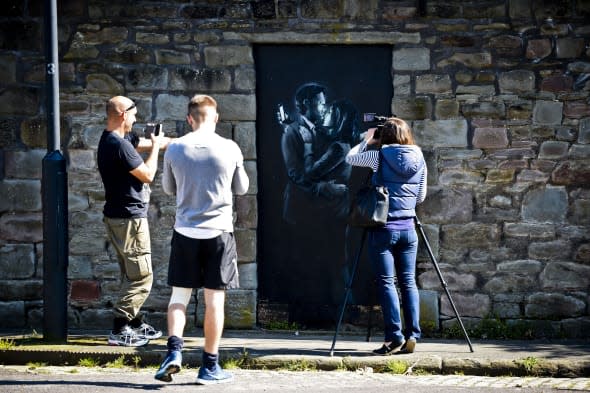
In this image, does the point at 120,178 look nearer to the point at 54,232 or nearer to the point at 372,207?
the point at 54,232

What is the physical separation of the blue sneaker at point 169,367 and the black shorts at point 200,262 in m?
0.49

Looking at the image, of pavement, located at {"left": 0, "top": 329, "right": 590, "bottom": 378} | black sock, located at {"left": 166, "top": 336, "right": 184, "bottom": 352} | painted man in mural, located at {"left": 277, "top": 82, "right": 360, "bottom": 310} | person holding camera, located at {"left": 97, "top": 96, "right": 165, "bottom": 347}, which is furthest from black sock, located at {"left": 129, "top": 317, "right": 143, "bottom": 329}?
painted man in mural, located at {"left": 277, "top": 82, "right": 360, "bottom": 310}

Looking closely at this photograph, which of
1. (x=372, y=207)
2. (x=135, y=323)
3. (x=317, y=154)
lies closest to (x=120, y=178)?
(x=135, y=323)

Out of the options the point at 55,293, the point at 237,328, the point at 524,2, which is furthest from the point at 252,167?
the point at 524,2

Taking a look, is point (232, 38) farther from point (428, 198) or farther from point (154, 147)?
point (428, 198)

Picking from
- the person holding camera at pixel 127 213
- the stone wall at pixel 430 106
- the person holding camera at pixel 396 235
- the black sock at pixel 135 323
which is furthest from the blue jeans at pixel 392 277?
the black sock at pixel 135 323

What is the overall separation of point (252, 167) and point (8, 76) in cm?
242

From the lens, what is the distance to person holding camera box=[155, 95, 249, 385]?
6855mm

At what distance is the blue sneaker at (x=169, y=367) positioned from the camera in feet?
21.9

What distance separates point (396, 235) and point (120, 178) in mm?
2260

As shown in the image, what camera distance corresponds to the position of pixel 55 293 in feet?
27.0

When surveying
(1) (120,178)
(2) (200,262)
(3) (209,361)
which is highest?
(1) (120,178)

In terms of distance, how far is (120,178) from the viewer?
315 inches

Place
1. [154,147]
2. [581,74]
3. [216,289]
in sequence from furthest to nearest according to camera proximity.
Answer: [581,74] < [154,147] < [216,289]
